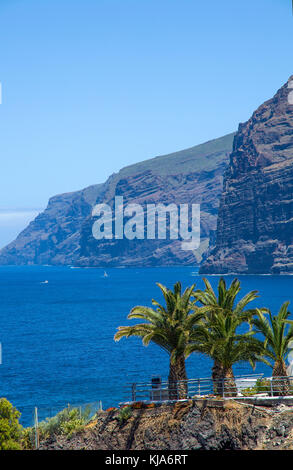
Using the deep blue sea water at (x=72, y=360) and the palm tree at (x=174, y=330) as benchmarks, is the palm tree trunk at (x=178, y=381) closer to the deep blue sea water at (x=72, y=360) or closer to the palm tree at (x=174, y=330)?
the palm tree at (x=174, y=330)

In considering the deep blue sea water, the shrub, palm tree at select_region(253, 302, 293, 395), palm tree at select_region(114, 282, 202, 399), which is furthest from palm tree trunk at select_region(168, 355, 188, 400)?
the deep blue sea water

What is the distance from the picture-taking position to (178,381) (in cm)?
2933

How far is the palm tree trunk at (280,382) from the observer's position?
94.3 ft

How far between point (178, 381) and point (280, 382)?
189 inches

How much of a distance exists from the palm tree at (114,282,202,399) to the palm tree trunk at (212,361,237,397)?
4.95ft

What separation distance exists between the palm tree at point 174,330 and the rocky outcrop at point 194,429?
158cm

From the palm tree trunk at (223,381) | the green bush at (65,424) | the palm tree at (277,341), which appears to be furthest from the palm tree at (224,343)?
the green bush at (65,424)

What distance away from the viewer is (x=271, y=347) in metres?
30.8

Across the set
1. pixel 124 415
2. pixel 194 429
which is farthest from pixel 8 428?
pixel 194 429

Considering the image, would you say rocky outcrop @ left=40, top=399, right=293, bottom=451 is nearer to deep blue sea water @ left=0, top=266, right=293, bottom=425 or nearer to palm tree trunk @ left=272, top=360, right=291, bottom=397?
palm tree trunk @ left=272, top=360, right=291, bottom=397

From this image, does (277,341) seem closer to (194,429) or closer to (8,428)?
(194,429)
